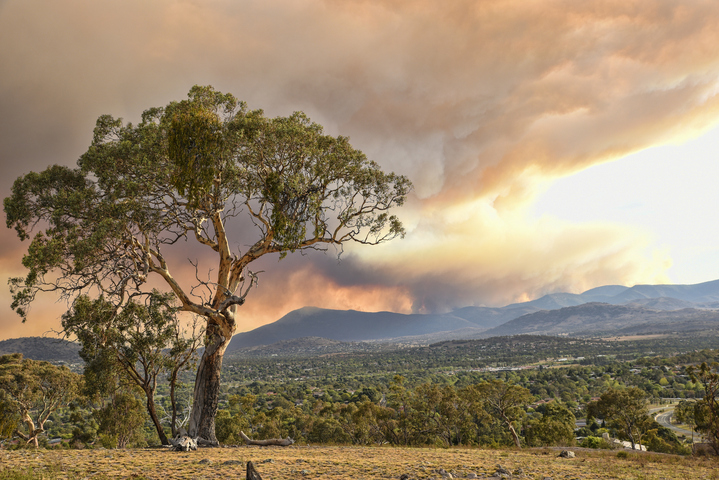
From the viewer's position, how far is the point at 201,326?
18.1m

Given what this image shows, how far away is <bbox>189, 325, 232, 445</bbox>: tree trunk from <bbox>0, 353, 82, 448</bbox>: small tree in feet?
74.7

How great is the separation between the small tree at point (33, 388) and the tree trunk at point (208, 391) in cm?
2277

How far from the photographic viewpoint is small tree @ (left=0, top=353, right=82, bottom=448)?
98.2 feet

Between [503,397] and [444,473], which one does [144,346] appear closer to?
[444,473]

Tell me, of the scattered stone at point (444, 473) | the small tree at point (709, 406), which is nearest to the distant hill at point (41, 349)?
the scattered stone at point (444, 473)

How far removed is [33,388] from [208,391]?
88.2ft

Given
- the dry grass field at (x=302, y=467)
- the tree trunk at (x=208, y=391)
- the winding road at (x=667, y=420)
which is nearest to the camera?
the dry grass field at (x=302, y=467)

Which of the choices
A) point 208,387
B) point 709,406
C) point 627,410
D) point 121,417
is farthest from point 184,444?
point 627,410

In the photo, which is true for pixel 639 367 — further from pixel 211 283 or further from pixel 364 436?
pixel 211 283

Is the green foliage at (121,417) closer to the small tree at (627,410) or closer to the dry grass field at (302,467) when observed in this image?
the dry grass field at (302,467)

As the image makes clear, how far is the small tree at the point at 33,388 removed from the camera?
29.9 meters

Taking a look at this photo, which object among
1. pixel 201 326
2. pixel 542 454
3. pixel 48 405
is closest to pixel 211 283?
pixel 201 326

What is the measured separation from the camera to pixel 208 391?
16297 mm

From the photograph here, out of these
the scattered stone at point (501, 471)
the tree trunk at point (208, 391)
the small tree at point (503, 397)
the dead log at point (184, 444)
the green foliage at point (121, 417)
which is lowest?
the small tree at point (503, 397)
